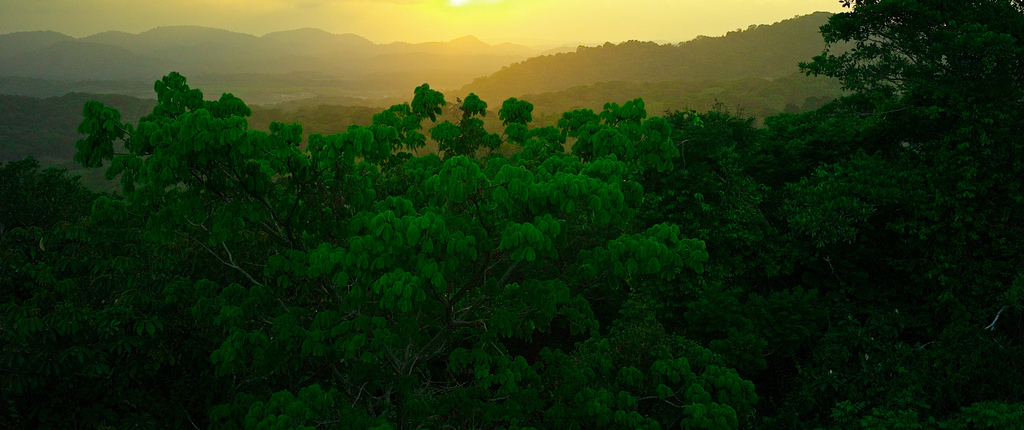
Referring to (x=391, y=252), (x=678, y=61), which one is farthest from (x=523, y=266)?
(x=678, y=61)

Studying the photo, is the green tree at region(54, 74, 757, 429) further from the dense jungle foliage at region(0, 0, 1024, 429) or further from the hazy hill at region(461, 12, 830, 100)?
the hazy hill at region(461, 12, 830, 100)

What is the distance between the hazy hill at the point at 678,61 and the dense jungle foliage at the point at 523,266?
143m

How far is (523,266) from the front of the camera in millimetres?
7723

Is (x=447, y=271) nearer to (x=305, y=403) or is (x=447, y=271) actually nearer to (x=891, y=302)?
(x=305, y=403)

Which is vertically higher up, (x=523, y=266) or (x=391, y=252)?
(x=391, y=252)

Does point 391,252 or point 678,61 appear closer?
point 391,252

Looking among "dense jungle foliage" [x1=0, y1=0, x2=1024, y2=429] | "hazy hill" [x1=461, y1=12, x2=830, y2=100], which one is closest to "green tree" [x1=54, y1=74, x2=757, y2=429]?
"dense jungle foliage" [x1=0, y1=0, x2=1024, y2=429]

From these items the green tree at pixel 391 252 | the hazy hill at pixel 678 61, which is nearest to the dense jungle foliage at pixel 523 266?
the green tree at pixel 391 252

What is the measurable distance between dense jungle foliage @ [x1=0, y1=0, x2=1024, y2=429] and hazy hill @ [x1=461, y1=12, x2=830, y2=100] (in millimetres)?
143283

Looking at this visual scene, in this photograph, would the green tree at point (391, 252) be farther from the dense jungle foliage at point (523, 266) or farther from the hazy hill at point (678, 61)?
the hazy hill at point (678, 61)

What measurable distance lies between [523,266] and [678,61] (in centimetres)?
18252

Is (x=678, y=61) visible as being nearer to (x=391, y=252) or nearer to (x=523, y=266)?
(x=523, y=266)

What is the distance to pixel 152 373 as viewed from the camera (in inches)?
282

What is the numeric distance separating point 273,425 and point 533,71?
16276 centimetres
